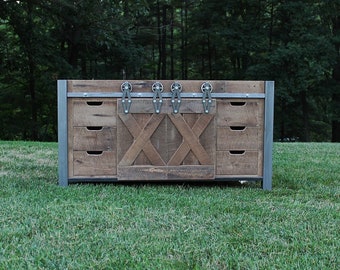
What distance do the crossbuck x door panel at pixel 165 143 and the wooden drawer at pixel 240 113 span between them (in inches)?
3.2

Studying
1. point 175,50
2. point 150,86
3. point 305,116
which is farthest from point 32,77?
point 150,86

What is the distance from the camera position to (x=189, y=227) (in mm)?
2516

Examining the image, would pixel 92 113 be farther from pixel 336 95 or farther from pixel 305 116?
pixel 336 95

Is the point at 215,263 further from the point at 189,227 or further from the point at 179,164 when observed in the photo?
the point at 179,164

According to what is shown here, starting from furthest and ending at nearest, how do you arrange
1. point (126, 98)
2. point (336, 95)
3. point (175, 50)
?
point (175, 50)
point (336, 95)
point (126, 98)

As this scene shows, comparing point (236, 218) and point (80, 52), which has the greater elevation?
point (80, 52)

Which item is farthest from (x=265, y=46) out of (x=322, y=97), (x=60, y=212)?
(x=60, y=212)

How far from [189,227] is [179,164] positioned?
118 cm

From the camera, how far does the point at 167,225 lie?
2.57 meters

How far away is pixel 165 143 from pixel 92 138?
60 cm

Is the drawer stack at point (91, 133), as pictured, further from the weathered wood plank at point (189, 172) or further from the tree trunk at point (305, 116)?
the tree trunk at point (305, 116)

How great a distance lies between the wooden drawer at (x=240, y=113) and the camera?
12.1 feet

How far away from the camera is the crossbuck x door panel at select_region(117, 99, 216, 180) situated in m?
3.63

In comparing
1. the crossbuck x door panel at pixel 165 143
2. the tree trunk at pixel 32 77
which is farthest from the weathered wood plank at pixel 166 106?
the tree trunk at pixel 32 77
